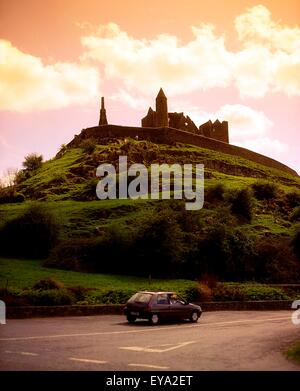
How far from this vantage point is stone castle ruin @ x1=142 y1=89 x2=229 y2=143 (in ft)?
333

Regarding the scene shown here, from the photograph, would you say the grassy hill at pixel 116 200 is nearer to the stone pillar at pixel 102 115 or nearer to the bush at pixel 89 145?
the bush at pixel 89 145

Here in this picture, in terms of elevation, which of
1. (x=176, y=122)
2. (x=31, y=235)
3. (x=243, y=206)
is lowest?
(x=31, y=235)

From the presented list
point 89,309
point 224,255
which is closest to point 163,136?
point 224,255

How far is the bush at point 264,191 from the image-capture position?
230 ft

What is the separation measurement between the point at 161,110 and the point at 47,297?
265 ft

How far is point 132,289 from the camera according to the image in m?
29.4

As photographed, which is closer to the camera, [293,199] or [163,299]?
[163,299]

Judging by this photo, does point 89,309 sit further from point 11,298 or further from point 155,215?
→ point 155,215

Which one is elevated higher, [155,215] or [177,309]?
[155,215]

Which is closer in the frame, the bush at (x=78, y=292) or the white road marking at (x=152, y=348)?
the white road marking at (x=152, y=348)

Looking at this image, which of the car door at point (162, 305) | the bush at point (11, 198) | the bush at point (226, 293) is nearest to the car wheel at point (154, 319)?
the car door at point (162, 305)

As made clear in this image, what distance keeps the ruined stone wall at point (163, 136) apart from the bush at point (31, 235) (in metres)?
49.2

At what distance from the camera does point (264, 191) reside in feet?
232

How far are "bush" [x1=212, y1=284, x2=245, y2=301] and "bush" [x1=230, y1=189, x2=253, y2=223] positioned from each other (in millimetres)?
25376
